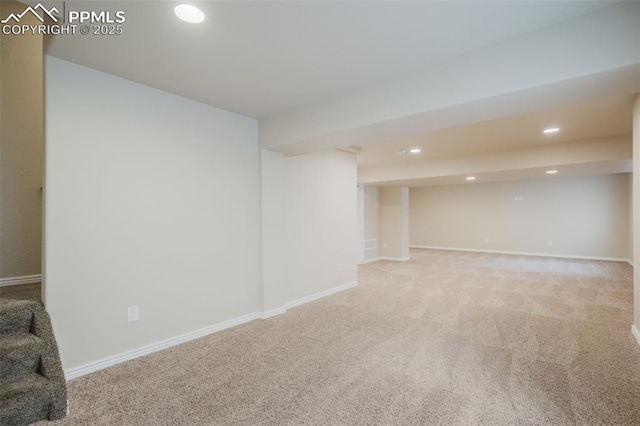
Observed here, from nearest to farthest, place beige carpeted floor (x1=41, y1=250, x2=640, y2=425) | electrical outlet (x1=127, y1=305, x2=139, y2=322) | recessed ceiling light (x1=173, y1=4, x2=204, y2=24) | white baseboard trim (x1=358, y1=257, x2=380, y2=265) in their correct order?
recessed ceiling light (x1=173, y1=4, x2=204, y2=24), beige carpeted floor (x1=41, y1=250, x2=640, y2=425), electrical outlet (x1=127, y1=305, x2=139, y2=322), white baseboard trim (x1=358, y1=257, x2=380, y2=265)

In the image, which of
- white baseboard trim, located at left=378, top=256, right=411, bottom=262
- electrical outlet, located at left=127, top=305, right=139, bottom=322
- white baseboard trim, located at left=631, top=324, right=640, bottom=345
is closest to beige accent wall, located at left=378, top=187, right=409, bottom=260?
white baseboard trim, located at left=378, top=256, right=411, bottom=262

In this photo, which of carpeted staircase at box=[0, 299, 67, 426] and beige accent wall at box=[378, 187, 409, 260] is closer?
carpeted staircase at box=[0, 299, 67, 426]

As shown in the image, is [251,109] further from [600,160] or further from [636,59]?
[600,160]

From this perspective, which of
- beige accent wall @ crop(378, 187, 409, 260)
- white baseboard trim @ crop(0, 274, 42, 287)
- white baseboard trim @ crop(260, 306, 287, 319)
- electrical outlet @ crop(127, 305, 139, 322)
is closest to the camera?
electrical outlet @ crop(127, 305, 139, 322)

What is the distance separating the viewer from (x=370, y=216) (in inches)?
318

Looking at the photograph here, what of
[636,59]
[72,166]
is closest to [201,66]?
[72,166]

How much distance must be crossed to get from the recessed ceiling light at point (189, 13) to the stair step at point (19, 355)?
7.49ft

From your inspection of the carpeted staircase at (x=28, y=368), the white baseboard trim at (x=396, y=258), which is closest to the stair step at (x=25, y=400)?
the carpeted staircase at (x=28, y=368)

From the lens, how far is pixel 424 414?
6.23 feet

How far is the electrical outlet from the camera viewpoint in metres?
2.64

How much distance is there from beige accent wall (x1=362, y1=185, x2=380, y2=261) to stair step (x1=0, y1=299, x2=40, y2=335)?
651 cm

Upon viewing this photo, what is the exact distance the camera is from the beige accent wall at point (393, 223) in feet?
26.7

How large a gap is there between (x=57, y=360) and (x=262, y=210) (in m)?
2.21

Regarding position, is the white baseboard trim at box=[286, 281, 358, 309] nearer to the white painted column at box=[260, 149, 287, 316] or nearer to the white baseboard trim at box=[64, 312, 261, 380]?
the white painted column at box=[260, 149, 287, 316]
